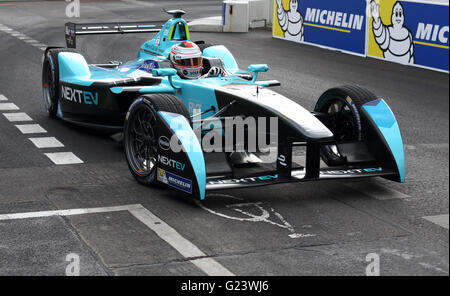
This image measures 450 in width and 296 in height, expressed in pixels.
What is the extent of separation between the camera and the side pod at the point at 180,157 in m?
7.39

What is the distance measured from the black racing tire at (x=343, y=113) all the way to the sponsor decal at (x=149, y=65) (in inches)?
95.0

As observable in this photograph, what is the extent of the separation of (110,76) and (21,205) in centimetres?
358

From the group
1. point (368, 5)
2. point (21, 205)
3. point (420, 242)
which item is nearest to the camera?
point (420, 242)

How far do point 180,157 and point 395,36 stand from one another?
1165 cm

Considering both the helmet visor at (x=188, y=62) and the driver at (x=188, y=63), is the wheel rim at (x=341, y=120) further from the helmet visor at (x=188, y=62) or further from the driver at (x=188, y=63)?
the helmet visor at (x=188, y=62)

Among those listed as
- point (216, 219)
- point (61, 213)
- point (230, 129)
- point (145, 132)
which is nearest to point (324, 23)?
point (230, 129)

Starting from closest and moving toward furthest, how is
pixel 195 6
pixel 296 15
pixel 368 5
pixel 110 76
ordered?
pixel 110 76 < pixel 368 5 < pixel 296 15 < pixel 195 6

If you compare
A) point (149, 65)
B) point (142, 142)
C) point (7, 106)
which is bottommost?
point (7, 106)

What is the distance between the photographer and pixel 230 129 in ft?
28.0

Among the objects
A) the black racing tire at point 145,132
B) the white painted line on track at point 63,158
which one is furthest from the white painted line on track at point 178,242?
the white painted line on track at point 63,158

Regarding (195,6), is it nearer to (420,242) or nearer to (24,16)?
(24,16)

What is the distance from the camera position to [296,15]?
22.0 meters

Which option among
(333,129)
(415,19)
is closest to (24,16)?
(415,19)

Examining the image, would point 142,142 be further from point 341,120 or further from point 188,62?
point 341,120
